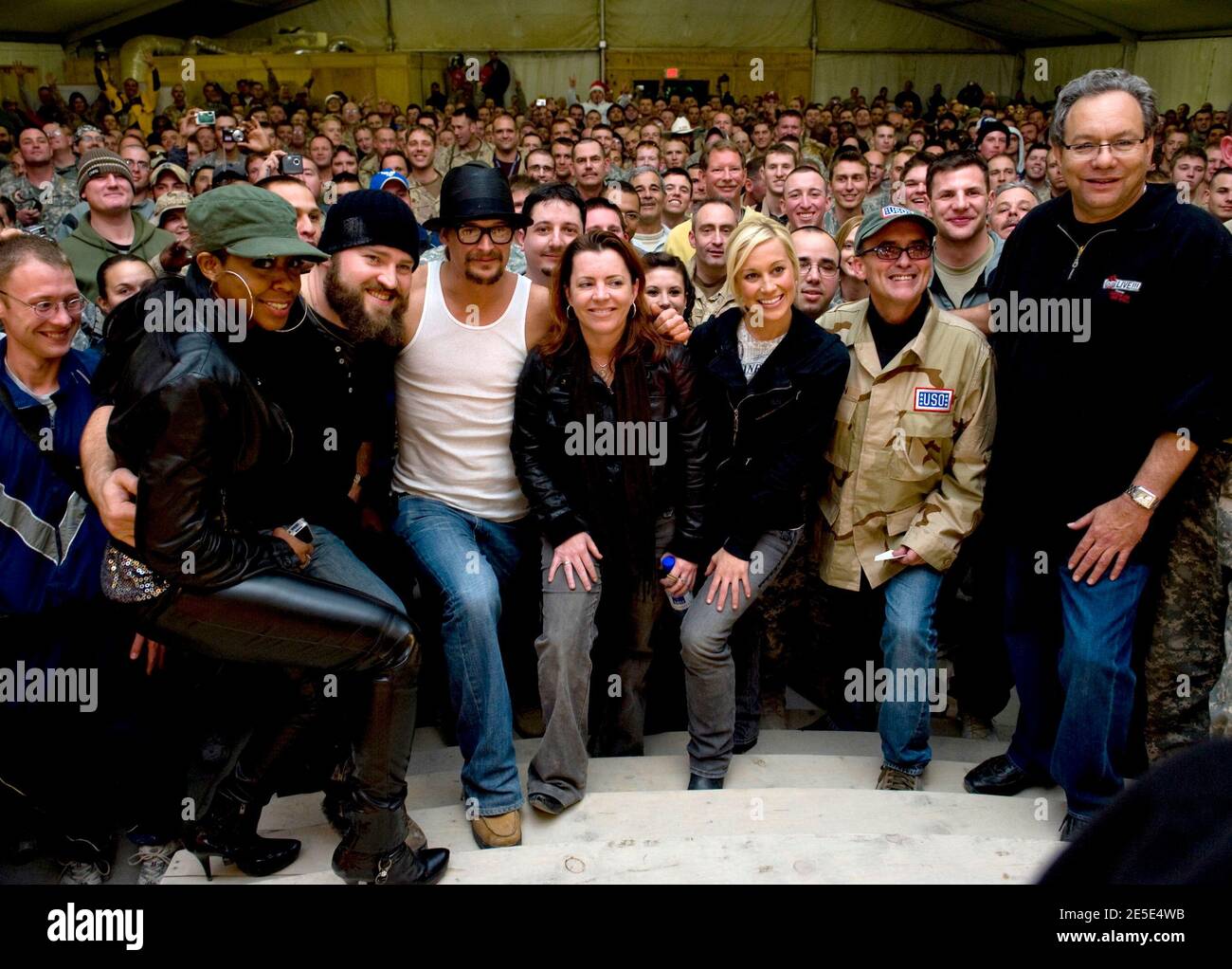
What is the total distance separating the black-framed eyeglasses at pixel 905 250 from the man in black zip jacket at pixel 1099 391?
282 mm

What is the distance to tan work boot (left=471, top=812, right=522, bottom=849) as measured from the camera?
2.75m

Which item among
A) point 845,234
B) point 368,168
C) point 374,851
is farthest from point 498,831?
point 368,168

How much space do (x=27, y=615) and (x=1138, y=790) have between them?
10.3 feet

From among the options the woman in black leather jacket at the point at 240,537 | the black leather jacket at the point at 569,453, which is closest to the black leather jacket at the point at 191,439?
the woman in black leather jacket at the point at 240,537

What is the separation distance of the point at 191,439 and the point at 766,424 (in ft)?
5.94

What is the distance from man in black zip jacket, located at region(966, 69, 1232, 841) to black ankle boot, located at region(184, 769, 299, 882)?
7.90 ft

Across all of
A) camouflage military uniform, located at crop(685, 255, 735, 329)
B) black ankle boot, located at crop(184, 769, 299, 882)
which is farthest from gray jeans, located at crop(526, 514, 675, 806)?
camouflage military uniform, located at crop(685, 255, 735, 329)

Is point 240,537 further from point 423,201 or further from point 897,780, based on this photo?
point 423,201

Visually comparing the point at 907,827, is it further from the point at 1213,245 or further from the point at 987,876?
the point at 1213,245

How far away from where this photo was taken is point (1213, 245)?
2529 millimetres

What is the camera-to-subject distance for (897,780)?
10.1 ft

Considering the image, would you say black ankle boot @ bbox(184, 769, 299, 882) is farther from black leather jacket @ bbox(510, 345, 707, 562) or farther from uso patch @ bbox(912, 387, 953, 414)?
uso patch @ bbox(912, 387, 953, 414)

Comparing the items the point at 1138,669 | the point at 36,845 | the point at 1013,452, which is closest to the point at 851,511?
the point at 1013,452

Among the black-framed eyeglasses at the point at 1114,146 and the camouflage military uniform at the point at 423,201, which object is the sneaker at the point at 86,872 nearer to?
the black-framed eyeglasses at the point at 1114,146
